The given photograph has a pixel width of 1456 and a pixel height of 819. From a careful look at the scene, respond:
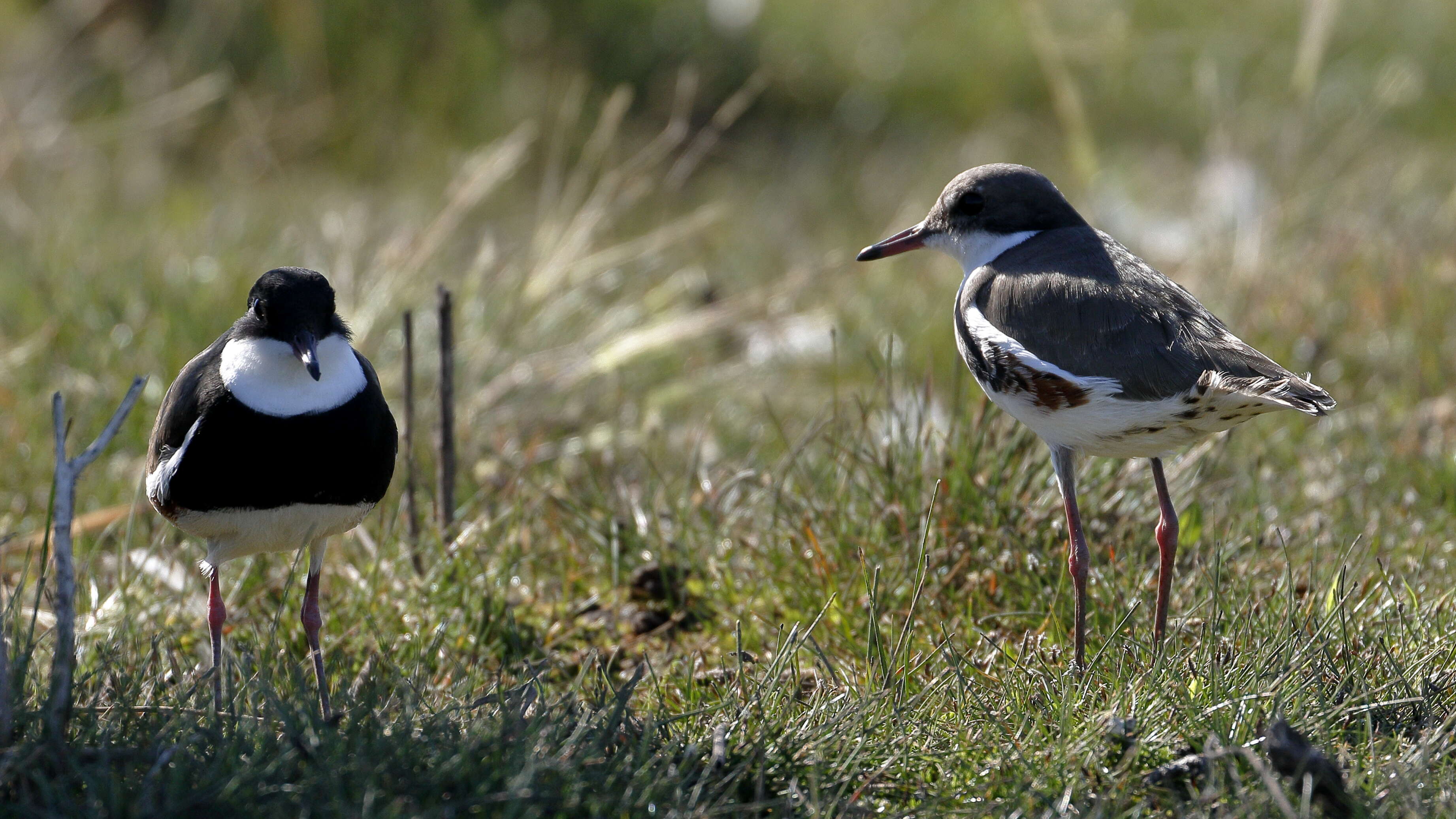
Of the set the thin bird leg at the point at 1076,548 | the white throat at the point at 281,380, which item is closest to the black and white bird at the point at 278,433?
the white throat at the point at 281,380

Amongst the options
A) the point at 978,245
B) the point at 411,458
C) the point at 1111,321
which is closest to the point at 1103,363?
the point at 1111,321

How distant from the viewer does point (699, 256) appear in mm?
7434

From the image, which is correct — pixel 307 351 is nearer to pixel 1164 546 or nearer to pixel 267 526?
pixel 267 526

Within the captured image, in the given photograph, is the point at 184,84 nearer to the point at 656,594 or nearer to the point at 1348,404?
the point at 656,594

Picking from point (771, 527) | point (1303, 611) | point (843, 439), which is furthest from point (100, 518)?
point (1303, 611)

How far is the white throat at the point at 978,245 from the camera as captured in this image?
3.72 m

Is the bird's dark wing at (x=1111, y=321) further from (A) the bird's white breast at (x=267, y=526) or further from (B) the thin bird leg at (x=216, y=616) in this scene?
(B) the thin bird leg at (x=216, y=616)

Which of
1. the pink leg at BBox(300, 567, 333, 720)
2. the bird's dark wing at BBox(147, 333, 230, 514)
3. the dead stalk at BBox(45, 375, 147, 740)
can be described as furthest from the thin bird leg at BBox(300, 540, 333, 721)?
the dead stalk at BBox(45, 375, 147, 740)

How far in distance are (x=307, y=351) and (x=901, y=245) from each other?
1765mm

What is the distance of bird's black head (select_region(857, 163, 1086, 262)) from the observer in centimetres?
370

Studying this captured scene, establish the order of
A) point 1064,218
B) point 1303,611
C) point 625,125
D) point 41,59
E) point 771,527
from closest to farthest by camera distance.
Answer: point 1303,611, point 1064,218, point 771,527, point 41,59, point 625,125

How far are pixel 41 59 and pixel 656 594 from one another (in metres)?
6.48

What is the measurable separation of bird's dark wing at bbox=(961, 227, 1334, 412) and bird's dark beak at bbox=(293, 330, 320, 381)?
1.62 meters

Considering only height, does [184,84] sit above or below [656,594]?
above
